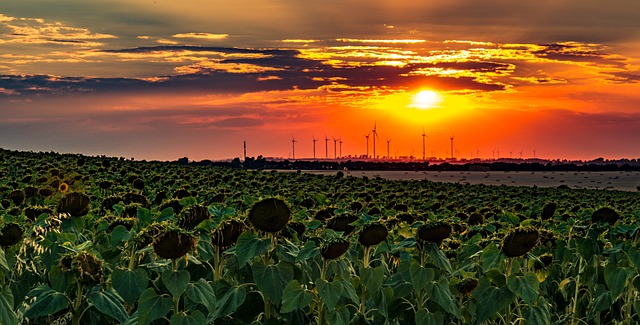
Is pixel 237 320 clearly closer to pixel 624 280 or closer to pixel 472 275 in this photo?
pixel 472 275

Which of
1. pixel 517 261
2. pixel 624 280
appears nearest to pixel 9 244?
pixel 517 261

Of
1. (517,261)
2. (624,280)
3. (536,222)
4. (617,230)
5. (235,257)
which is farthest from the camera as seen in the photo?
(536,222)

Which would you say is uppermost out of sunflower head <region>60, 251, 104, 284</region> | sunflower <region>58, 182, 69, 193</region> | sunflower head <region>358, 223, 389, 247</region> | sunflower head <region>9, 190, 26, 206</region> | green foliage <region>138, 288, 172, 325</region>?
sunflower <region>58, 182, 69, 193</region>

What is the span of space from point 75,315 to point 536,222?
11.2 metres

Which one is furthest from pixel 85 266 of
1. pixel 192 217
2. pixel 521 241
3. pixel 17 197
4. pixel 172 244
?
pixel 17 197

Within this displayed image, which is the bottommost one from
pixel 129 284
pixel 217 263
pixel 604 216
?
pixel 129 284

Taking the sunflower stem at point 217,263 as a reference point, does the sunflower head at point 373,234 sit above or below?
above

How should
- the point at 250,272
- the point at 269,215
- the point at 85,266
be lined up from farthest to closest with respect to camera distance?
the point at 250,272, the point at 269,215, the point at 85,266

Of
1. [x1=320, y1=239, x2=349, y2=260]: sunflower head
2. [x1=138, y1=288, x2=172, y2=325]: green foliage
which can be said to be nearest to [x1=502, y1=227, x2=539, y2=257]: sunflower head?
[x1=320, y1=239, x2=349, y2=260]: sunflower head

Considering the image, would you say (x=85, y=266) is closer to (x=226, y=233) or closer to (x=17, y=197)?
(x=226, y=233)

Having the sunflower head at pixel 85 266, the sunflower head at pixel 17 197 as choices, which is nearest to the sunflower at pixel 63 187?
the sunflower head at pixel 17 197

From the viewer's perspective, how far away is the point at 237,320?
7.38 metres

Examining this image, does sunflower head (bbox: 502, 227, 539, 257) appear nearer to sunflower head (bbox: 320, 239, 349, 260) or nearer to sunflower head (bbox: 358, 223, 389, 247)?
sunflower head (bbox: 358, 223, 389, 247)

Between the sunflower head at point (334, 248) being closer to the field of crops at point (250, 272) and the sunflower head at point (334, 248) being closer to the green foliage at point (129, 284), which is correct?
the field of crops at point (250, 272)
